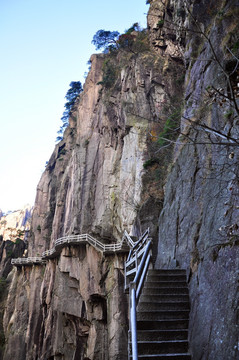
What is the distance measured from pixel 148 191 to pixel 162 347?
52.6 feet

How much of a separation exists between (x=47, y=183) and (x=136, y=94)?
980 inches

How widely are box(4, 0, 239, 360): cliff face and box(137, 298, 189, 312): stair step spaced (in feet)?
1.04

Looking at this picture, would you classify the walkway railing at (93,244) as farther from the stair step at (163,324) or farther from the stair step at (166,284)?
the stair step at (163,324)

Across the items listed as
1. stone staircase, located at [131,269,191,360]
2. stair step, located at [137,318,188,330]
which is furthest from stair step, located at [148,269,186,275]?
stair step, located at [137,318,188,330]

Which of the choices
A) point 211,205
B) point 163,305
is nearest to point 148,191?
point 211,205

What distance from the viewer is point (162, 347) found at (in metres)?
5.47

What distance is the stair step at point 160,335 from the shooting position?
5.64 meters

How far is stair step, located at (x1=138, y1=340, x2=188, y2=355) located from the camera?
17.7 ft

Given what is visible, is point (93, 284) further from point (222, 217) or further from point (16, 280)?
point (16, 280)

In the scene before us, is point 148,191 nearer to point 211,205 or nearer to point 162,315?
point 211,205

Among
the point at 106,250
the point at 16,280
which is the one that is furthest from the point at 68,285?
the point at 16,280

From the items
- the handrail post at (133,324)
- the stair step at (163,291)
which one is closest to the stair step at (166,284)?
the stair step at (163,291)

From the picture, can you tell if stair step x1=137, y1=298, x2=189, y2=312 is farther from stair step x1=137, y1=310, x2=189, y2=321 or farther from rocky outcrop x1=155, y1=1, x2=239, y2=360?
rocky outcrop x1=155, y1=1, x2=239, y2=360

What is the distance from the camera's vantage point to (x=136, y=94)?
27688 mm
